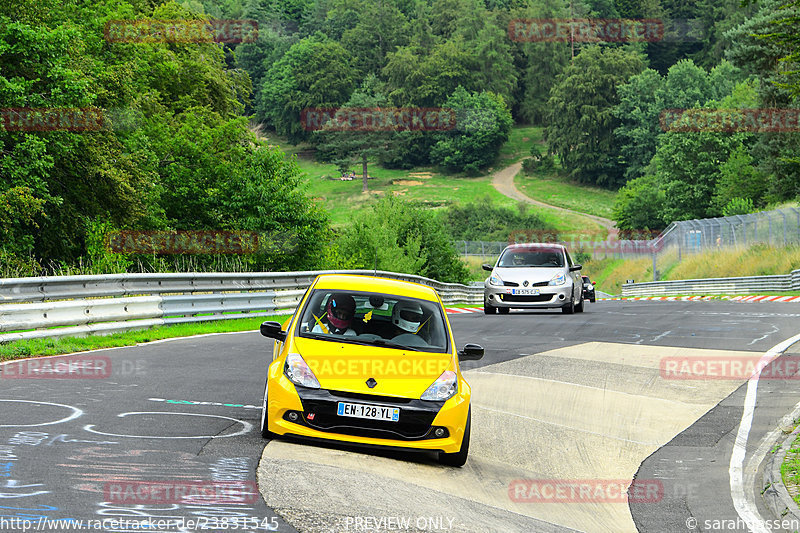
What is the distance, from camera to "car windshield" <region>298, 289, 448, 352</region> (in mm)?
8828

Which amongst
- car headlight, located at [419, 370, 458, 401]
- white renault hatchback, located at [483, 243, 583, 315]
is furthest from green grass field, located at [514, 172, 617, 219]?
car headlight, located at [419, 370, 458, 401]

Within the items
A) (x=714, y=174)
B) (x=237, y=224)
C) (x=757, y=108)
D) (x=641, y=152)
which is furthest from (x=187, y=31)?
(x=641, y=152)

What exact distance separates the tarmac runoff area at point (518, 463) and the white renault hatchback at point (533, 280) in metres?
9.53

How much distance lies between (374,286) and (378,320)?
32cm

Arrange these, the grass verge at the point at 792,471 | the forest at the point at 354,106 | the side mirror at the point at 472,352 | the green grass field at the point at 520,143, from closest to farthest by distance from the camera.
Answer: the grass verge at the point at 792,471, the side mirror at the point at 472,352, the forest at the point at 354,106, the green grass field at the point at 520,143

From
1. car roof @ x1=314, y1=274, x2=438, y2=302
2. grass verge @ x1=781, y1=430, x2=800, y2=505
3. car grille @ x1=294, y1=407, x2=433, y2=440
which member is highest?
car roof @ x1=314, y1=274, x2=438, y2=302

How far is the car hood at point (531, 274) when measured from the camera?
79.4ft

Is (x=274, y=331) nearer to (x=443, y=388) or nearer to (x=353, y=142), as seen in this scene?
(x=443, y=388)

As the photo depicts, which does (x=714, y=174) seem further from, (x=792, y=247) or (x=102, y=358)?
(x=102, y=358)

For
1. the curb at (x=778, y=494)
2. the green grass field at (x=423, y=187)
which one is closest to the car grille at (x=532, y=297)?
the curb at (x=778, y=494)

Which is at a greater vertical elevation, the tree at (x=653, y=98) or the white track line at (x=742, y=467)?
the white track line at (x=742, y=467)

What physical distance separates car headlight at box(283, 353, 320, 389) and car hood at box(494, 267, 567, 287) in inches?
650

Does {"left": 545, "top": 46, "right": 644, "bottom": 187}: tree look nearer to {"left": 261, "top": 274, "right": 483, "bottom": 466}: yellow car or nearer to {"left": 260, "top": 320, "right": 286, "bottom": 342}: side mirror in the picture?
{"left": 260, "top": 320, "right": 286, "bottom": 342}: side mirror

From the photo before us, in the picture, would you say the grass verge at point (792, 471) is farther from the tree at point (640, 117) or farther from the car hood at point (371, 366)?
the tree at point (640, 117)
